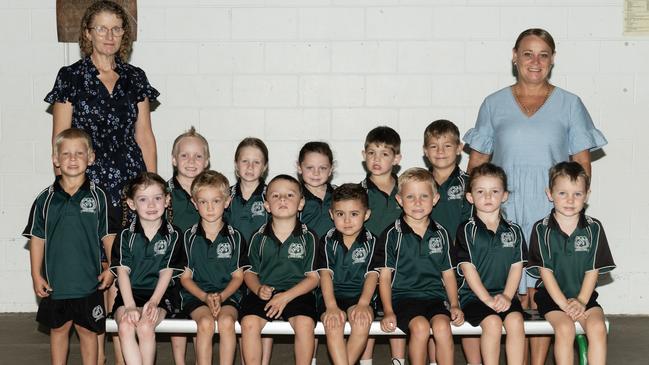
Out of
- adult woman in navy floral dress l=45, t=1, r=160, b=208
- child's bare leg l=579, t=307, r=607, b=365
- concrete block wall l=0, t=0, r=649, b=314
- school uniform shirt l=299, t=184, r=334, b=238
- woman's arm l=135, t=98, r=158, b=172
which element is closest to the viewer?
child's bare leg l=579, t=307, r=607, b=365

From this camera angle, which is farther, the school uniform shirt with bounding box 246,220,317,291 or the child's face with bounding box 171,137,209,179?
the child's face with bounding box 171,137,209,179

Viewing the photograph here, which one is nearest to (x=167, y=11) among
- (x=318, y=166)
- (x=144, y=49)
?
(x=144, y=49)

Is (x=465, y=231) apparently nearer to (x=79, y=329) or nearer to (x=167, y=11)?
(x=79, y=329)

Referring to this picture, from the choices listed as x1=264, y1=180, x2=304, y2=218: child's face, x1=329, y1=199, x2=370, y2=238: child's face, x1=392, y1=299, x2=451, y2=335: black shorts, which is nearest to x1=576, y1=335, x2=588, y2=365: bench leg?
x1=392, y1=299, x2=451, y2=335: black shorts

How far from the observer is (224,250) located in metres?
4.70

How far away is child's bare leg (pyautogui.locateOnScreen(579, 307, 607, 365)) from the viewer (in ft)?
14.1

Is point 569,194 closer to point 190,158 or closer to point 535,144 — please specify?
point 535,144

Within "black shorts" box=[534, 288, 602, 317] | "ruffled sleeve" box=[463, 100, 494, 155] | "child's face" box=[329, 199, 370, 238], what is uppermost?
"ruffled sleeve" box=[463, 100, 494, 155]

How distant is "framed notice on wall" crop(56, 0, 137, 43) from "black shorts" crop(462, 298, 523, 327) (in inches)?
121

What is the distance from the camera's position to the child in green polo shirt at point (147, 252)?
455 cm

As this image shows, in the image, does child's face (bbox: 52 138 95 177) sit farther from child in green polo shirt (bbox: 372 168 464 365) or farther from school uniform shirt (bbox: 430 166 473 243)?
school uniform shirt (bbox: 430 166 473 243)

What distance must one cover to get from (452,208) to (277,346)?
4.96 feet

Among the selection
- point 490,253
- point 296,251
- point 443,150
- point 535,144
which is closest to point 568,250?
point 490,253

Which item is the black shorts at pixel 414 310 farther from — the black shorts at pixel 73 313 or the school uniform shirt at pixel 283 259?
the black shorts at pixel 73 313
